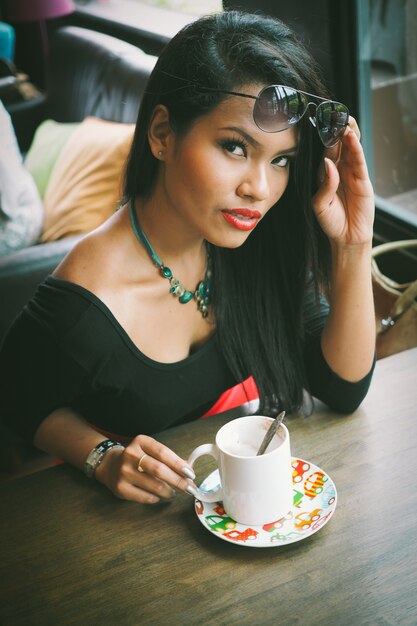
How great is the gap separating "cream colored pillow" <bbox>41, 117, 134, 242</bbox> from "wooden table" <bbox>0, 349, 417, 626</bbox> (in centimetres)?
178

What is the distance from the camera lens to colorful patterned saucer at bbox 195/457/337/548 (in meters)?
0.92

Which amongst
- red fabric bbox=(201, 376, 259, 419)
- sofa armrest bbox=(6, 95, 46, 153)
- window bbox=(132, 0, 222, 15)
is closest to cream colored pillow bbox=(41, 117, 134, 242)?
window bbox=(132, 0, 222, 15)

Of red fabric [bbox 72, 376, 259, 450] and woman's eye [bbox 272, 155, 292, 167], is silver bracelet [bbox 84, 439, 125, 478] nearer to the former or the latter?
red fabric [bbox 72, 376, 259, 450]

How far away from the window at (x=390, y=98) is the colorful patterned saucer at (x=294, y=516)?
165 centimetres

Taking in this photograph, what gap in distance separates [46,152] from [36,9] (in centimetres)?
138

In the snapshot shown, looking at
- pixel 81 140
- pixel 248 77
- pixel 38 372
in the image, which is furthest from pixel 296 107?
pixel 81 140

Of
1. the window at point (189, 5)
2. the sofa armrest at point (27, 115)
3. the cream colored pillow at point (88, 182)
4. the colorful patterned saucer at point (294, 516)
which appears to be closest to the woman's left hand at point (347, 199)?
the colorful patterned saucer at point (294, 516)

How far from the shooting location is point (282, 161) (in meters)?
1.17

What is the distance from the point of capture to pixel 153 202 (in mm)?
1294

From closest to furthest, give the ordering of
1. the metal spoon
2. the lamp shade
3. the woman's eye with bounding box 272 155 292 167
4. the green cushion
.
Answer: the metal spoon < the woman's eye with bounding box 272 155 292 167 < the green cushion < the lamp shade

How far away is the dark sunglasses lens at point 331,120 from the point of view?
1120 mm

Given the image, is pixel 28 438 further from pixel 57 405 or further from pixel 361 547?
pixel 361 547

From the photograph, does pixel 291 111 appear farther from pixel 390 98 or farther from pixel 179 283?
pixel 390 98

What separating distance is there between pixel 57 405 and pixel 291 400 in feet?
1.28
